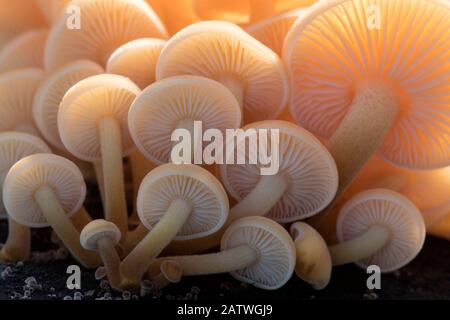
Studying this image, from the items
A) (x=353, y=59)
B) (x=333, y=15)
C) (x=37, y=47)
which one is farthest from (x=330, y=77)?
(x=37, y=47)

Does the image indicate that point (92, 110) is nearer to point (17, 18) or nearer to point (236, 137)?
point (236, 137)

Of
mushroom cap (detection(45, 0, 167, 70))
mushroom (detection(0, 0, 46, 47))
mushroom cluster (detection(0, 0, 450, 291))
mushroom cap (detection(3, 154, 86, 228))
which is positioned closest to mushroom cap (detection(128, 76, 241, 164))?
mushroom cluster (detection(0, 0, 450, 291))

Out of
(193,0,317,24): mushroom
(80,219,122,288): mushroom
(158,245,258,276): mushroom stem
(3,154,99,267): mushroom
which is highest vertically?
(193,0,317,24): mushroom

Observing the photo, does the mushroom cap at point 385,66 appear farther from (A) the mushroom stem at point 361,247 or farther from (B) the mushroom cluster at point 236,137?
(A) the mushroom stem at point 361,247

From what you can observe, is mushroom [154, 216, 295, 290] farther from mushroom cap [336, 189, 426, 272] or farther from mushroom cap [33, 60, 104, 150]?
mushroom cap [33, 60, 104, 150]
